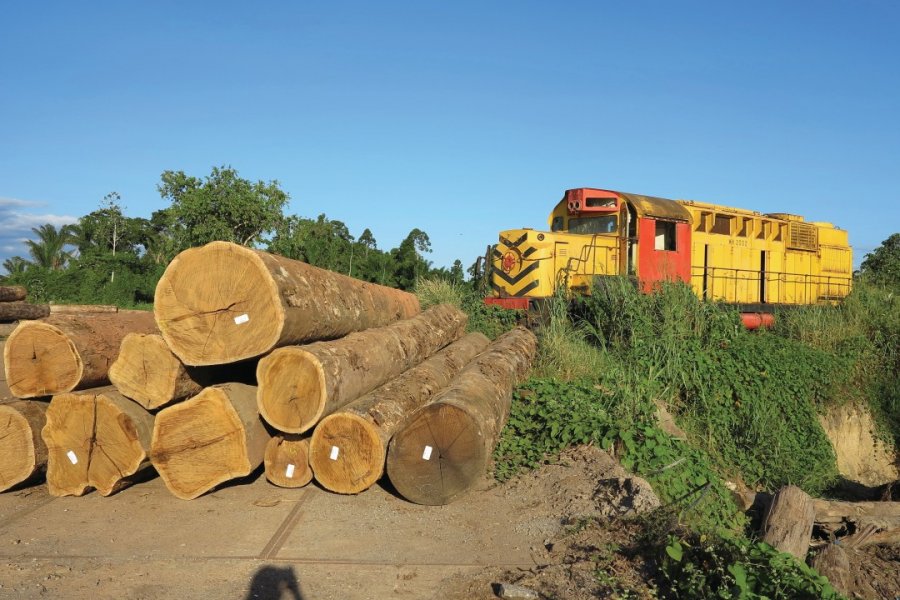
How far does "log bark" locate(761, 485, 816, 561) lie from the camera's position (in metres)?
5.52

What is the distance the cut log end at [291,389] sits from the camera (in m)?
5.44

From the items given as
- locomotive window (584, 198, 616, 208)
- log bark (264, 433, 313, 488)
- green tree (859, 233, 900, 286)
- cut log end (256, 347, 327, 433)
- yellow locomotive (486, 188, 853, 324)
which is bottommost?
log bark (264, 433, 313, 488)

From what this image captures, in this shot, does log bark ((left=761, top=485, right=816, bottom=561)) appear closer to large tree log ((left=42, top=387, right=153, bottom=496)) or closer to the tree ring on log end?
large tree log ((left=42, top=387, right=153, bottom=496))

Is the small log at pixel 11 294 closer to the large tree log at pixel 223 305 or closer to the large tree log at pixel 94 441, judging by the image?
the large tree log at pixel 94 441

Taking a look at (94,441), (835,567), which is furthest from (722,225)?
(94,441)

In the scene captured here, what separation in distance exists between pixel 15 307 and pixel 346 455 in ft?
35.9

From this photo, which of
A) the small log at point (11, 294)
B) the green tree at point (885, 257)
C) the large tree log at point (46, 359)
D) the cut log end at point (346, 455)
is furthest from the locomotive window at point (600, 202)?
the green tree at point (885, 257)

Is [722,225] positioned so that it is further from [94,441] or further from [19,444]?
[19,444]

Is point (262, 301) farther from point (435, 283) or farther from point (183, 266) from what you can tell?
point (435, 283)

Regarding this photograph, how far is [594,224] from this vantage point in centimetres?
1376

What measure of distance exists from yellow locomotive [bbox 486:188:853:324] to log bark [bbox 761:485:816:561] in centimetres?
650

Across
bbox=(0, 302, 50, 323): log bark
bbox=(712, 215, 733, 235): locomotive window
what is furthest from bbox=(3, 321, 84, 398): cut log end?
bbox=(712, 215, 733, 235): locomotive window

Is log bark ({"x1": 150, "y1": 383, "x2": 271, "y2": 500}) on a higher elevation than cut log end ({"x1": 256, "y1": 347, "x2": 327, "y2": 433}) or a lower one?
lower

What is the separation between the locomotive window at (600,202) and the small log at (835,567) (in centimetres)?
887
